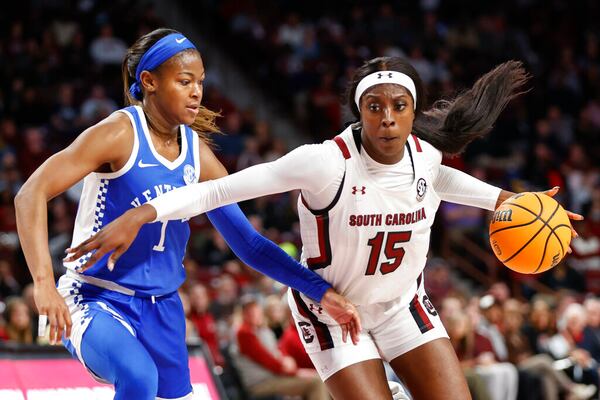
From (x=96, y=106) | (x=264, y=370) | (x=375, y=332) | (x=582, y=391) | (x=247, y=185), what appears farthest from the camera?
(x=96, y=106)

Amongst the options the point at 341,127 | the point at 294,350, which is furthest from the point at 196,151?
the point at 341,127

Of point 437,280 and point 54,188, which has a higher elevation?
point 54,188

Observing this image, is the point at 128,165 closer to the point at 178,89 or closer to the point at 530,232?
the point at 178,89

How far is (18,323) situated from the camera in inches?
368

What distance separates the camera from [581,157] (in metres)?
16.9

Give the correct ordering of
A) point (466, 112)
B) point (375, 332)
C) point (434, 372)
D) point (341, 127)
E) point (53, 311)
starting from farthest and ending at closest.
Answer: point (341, 127) < point (466, 112) < point (375, 332) < point (434, 372) < point (53, 311)

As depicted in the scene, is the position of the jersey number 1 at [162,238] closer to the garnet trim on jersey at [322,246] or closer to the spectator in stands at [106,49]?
the garnet trim on jersey at [322,246]

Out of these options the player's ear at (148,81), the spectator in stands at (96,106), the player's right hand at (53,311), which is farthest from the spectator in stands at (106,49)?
the player's right hand at (53,311)

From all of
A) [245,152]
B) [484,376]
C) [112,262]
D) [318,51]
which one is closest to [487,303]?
[484,376]

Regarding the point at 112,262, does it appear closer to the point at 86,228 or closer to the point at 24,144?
the point at 86,228

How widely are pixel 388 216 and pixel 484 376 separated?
6586 mm

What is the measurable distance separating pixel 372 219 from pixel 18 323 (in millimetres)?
5579

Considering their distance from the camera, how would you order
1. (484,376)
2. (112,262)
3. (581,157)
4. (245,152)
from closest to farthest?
(112,262)
(484,376)
(245,152)
(581,157)

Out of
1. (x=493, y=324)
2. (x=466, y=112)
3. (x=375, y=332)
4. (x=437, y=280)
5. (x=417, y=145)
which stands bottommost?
(x=493, y=324)
